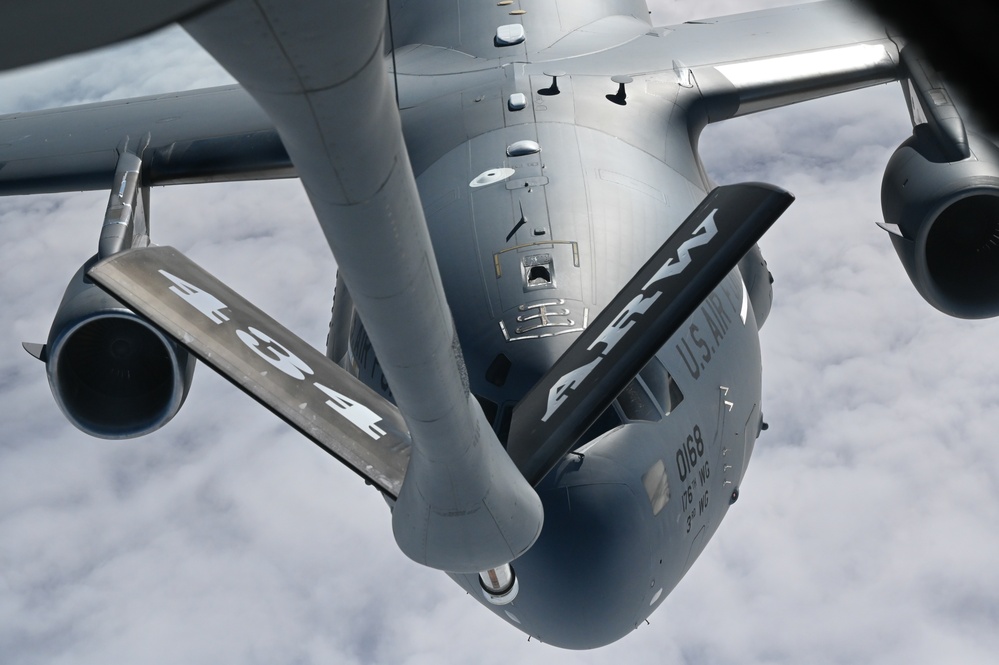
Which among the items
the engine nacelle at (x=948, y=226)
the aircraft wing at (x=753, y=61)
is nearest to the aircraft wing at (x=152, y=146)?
the aircraft wing at (x=753, y=61)

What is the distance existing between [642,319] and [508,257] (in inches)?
168

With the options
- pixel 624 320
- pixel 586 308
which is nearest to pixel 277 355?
pixel 624 320

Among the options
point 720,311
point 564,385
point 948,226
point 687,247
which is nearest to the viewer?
point 687,247

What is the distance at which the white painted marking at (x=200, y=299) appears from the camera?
7.68 meters

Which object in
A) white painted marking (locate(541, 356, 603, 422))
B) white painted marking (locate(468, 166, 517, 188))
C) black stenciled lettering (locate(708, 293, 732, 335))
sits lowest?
black stenciled lettering (locate(708, 293, 732, 335))

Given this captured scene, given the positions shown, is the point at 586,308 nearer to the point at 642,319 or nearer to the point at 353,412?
the point at 642,319

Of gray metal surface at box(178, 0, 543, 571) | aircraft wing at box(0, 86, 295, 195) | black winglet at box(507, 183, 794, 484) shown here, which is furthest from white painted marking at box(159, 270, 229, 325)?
aircraft wing at box(0, 86, 295, 195)

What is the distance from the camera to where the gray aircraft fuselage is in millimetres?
11750

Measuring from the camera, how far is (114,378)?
15.9 m

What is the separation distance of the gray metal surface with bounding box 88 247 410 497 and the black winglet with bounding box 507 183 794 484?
1.38 m

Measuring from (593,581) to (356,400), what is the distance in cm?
431

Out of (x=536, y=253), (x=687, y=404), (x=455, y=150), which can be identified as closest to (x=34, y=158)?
(x=455, y=150)

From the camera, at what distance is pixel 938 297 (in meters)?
15.5

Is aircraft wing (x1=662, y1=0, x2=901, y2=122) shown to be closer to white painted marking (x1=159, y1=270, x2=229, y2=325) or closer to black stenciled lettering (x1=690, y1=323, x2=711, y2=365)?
black stenciled lettering (x1=690, y1=323, x2=711, y2=365)
